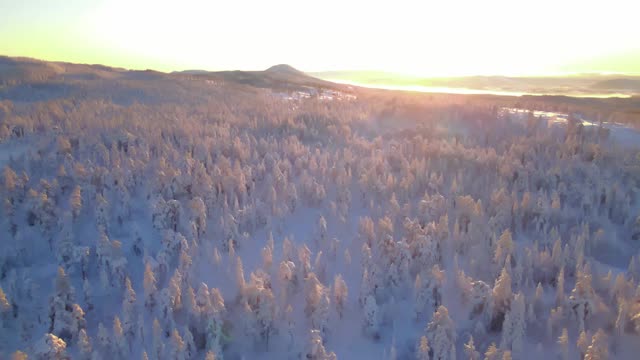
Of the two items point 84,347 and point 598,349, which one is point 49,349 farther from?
point 598,349

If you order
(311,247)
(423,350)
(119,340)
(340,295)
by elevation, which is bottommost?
(119,340)

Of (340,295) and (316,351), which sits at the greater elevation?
(340,295)

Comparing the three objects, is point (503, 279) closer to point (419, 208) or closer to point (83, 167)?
point (419, 208)

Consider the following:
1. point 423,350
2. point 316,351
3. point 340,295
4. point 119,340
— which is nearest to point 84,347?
point 119,340

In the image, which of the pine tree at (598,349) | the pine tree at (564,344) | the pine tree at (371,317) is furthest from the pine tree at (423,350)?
the pine tree at (598,349)

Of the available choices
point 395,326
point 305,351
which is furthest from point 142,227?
point 395,326

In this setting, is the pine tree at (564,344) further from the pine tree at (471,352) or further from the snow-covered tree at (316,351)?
the snow-covered tree at (316,351)

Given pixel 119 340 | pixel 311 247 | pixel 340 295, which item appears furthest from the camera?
pixel 311 247

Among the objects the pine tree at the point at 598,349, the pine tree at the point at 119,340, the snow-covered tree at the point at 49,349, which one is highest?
the pine tree at the point at 598,349

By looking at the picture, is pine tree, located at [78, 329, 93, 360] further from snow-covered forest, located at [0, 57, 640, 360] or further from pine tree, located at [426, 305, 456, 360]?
pine tree, located at [426, 305, 456, 360]
